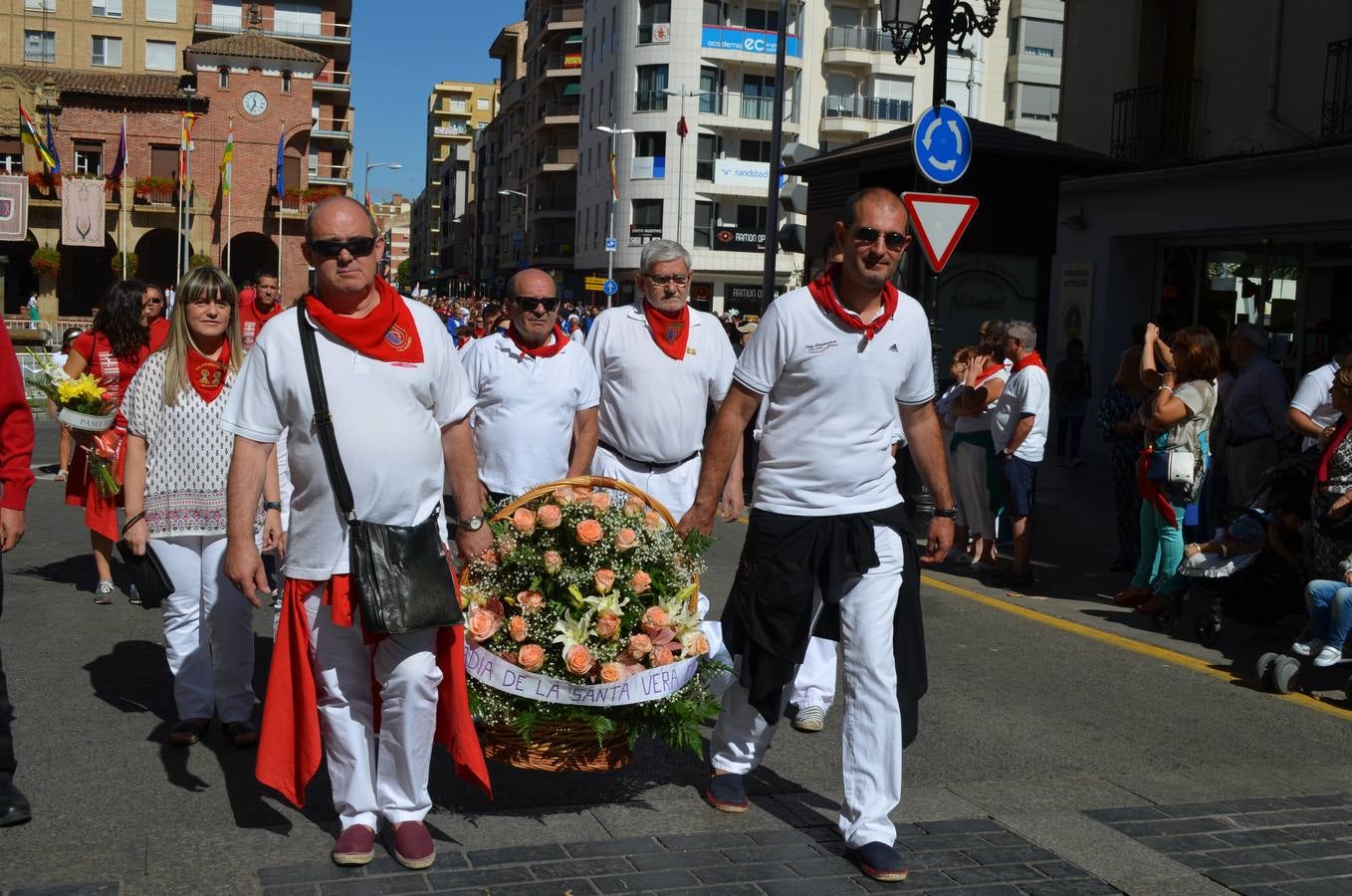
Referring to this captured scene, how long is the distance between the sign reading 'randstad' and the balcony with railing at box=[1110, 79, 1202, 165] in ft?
159

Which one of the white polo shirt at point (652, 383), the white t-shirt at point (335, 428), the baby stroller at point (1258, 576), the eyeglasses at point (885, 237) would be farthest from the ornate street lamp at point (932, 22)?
the white t-shirt at point (335, 428)

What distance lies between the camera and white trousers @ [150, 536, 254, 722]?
5879 millimetres

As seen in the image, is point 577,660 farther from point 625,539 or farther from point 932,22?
point 932,22

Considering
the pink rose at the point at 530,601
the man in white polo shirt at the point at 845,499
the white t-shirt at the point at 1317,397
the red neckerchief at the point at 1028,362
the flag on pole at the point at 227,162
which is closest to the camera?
the man in white polo shirt at the point at 845,499

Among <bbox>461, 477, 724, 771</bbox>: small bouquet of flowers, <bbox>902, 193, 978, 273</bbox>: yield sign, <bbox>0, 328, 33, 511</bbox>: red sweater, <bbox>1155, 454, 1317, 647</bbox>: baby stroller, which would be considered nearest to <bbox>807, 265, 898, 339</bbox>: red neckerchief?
<bbox>461, 477, 724, 771</bbox>: small bouquet of flowers

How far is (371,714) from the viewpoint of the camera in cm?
459

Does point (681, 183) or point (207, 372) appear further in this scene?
point (681, 183)

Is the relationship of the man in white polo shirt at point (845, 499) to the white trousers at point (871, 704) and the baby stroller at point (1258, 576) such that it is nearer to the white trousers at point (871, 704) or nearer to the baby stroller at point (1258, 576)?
the white trousers at point (871, 704)

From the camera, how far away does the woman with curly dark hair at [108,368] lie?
27.8ft

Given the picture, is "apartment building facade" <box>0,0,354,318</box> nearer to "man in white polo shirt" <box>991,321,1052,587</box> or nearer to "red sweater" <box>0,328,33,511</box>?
"man in white polo shirt" <box>991,321,1052,587</box>

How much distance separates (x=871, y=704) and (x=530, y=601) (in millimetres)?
1231

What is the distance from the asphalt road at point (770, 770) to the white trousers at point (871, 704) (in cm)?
46

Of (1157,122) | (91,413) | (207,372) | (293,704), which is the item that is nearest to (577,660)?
(293,704)

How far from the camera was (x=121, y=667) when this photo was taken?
7.21 metres
